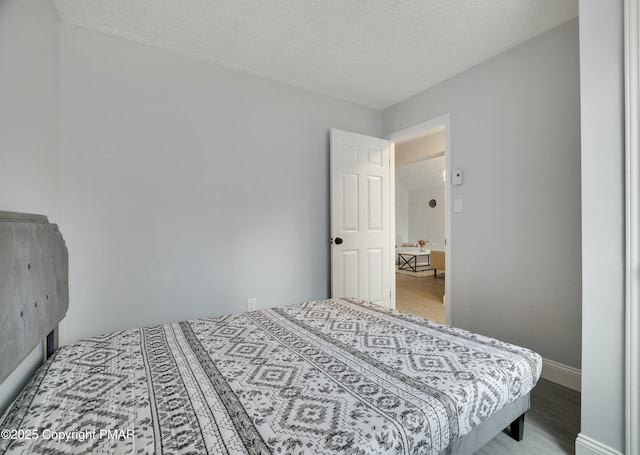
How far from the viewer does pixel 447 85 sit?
2830mm

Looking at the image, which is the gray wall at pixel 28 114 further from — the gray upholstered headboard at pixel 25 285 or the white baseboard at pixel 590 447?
the white baseboard at pixel 590 447

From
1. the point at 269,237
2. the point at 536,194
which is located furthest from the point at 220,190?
the point at 536,194

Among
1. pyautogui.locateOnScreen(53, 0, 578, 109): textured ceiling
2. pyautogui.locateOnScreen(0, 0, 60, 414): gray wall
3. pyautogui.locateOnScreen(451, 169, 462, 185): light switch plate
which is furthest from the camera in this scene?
pyautogui.locateOnScreen(451, 169, 462, 185): light switch plate

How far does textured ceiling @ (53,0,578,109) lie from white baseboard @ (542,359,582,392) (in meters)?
2.37

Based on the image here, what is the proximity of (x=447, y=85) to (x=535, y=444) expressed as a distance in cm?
275

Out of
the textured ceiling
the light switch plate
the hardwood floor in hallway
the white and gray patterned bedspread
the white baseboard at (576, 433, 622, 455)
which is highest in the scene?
the textured ceiling

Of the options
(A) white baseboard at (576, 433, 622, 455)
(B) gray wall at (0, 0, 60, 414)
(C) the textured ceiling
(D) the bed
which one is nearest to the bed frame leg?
(D) the bed

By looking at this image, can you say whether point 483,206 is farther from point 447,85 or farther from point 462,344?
point 462,344

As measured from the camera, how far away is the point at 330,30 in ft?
6.97

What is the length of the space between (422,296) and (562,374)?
259cm

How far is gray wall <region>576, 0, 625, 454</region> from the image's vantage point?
4.21 feet

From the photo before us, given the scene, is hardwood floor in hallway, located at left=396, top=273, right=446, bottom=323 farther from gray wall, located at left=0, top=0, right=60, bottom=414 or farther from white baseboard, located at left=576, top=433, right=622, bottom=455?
gray wall, located at left=0, top=0, right=60, bottom=414

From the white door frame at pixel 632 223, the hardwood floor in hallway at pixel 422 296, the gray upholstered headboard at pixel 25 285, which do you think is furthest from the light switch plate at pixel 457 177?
the gray upholstered headboard at pixel 25 285

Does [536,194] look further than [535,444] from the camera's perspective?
Yes
